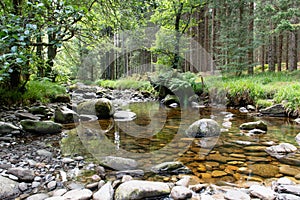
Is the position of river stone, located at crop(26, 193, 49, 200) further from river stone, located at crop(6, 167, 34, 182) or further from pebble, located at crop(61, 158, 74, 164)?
pebble, located at crop(61, 158, 74, 164)

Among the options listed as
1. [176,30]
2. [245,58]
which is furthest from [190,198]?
[176,30]

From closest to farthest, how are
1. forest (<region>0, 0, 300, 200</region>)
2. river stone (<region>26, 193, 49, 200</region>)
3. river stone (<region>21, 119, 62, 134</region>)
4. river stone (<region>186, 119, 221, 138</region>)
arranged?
river stone (<region>26, 193, 49, 200</region>)
forest (<region>0, 0, 300, 200</region>)
river stone (<region>21, 119, 62, 134</region>)
river stone (<region>186, 119, 221, 138</region>)

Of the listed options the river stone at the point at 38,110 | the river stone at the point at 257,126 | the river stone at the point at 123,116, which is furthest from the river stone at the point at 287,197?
the river stone at the point at 38,110

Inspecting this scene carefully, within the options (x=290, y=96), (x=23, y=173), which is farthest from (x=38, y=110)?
(x=290, y=96)

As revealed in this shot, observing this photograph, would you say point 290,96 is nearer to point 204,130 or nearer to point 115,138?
point 204,130

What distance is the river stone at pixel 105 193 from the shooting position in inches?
78.9

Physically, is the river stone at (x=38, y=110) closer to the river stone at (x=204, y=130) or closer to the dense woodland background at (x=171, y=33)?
the dense woodland background at (x=171, y=33)

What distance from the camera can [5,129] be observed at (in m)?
3.79

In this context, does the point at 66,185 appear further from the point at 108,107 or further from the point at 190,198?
the point at 108,107

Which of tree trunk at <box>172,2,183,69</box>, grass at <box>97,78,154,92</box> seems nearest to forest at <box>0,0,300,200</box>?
tree trunk at <box>172,2,183,69</box>

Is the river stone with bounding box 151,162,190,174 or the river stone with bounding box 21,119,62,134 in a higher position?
the river stone with bounding box 21,119,62,134

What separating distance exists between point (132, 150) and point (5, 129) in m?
2.24

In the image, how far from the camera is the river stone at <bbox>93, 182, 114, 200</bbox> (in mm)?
2004

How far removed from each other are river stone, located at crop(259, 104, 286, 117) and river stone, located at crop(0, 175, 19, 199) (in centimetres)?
647
